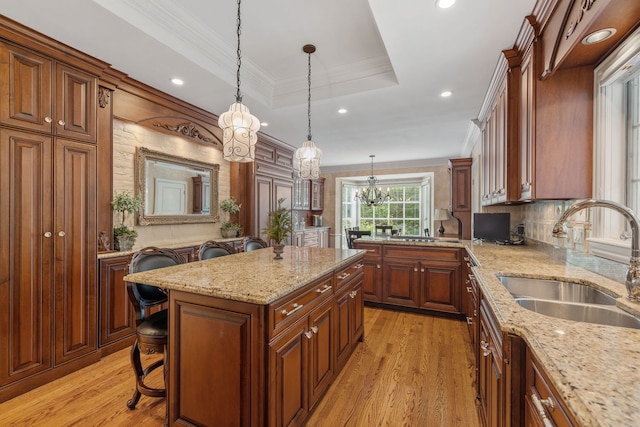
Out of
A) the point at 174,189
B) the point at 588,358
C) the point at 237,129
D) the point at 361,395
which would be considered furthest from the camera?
the point at 174,189

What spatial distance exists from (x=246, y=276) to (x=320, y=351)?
2.33 feet

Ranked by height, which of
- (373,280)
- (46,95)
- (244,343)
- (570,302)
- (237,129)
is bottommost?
(373,280)

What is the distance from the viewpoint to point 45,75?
7.18 ft

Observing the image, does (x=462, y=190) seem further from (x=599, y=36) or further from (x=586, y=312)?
(x=586, y=312)

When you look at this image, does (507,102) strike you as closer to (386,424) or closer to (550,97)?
(550,97)

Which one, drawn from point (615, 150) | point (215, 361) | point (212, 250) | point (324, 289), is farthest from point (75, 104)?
point (615, 150)

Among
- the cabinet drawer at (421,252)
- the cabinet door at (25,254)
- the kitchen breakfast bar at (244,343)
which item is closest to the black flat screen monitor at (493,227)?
the cabinet drawer at (421,252)

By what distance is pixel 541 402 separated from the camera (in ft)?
2.66

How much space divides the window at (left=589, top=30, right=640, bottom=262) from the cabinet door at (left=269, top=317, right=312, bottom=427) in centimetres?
183

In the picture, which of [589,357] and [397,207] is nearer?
[589,357]

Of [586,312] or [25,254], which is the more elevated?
[25,254]

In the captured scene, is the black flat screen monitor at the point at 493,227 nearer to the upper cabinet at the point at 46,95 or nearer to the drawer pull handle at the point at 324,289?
the drawer pull handle at the point at 324,289

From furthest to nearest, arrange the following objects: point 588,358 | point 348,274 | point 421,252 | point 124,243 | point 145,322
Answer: point 421,252
point 124,243
point 348,274
point 145,322
point 588,358

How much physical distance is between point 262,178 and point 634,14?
4297 millimetres
